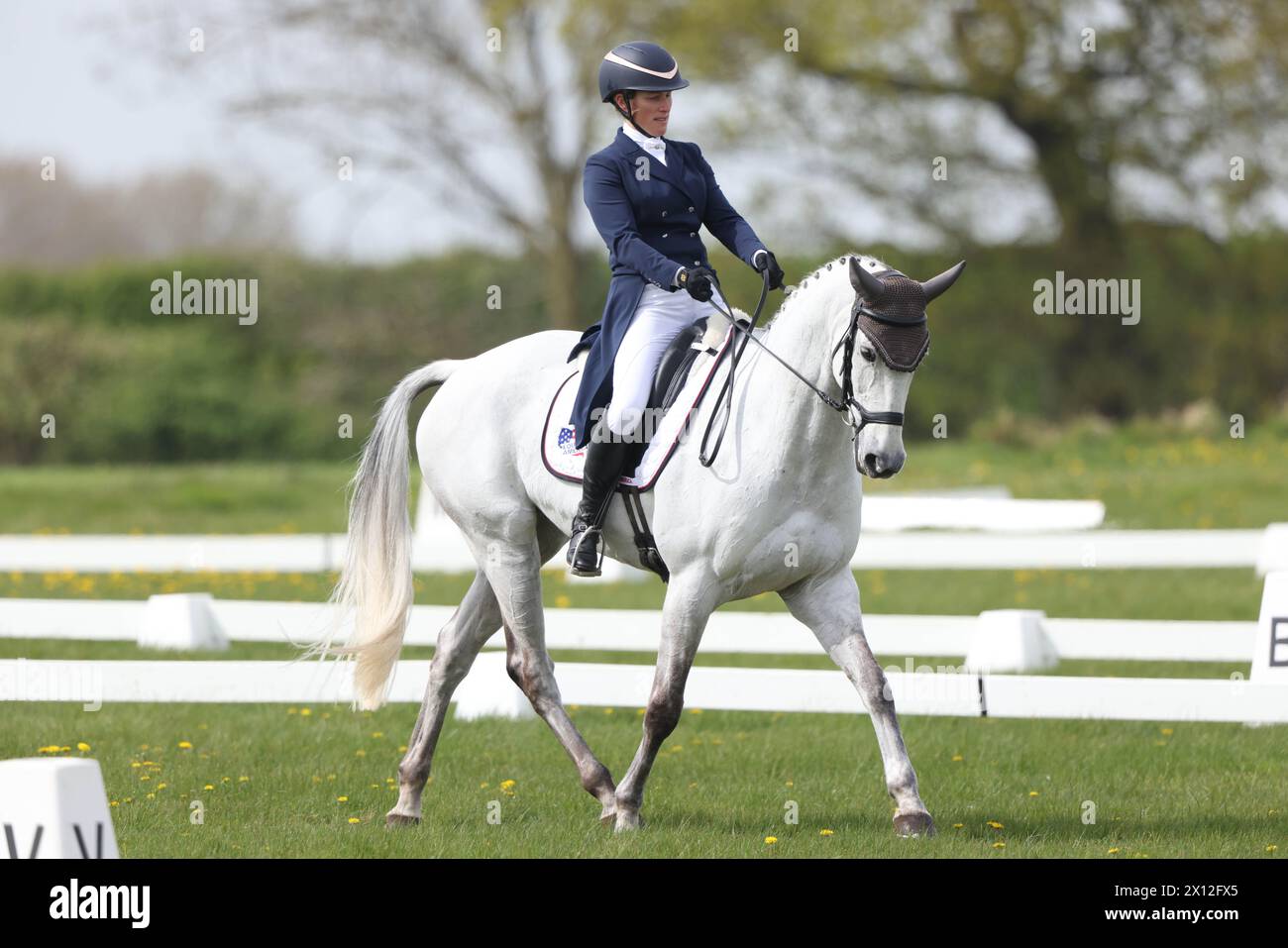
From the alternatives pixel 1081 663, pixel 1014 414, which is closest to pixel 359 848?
pixel 1081 663

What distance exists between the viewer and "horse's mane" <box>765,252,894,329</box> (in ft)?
19.4


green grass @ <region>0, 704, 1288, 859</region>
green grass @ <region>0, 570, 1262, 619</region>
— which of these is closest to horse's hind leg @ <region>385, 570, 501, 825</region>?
green grass @ <region>0, 704, 1288, 859</region>

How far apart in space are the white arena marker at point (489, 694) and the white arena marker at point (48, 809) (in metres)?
4.25

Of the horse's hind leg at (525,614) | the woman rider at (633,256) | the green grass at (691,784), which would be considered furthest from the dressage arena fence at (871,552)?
the woman rider at (633,256)

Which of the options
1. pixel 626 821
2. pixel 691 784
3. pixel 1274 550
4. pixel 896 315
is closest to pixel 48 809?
pixel 626 821

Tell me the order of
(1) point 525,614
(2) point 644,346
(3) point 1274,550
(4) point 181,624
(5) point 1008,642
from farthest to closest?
(3) point 1274,550 → (4) point 181,624 → (5) point 1008,642 → (1) point 525,614 → (2) point 644,346

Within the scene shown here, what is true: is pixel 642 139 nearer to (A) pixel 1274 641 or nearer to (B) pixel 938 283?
(B) pixel 938 283

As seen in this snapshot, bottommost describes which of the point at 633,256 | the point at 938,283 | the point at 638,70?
the point at 633,256

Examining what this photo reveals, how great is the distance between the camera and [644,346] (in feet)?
21.0

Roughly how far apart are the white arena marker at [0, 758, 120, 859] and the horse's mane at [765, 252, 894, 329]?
298 cm

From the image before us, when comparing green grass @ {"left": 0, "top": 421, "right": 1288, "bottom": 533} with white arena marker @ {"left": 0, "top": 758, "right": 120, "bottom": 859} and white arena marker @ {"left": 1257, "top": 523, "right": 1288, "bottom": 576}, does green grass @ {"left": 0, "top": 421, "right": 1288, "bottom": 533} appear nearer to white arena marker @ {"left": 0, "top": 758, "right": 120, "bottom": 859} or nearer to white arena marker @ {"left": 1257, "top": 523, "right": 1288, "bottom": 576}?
white arena marker @ {"left": 1257, "top": 523, "right": 1288, "bottom": 576}

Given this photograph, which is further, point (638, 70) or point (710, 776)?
point (710, 776)

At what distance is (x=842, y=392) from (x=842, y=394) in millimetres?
28

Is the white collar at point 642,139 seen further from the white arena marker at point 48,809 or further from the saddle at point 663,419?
the white arena marker at point 48,809
